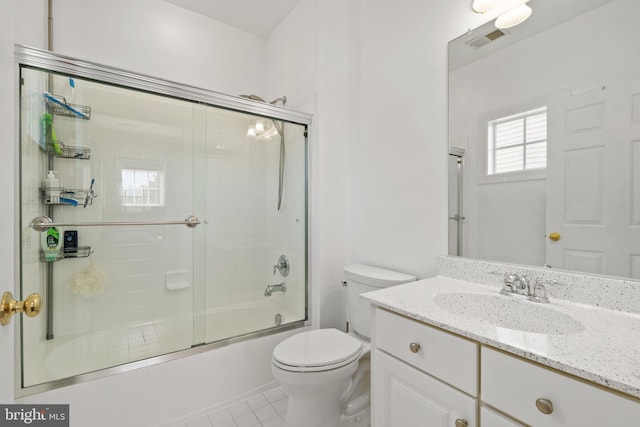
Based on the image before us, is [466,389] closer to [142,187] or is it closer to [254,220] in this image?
[254,220]

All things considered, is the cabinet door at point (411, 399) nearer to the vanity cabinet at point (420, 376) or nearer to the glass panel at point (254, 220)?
the vanity cabinet at point (420, 376)

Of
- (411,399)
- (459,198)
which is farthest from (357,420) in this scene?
(459,198)

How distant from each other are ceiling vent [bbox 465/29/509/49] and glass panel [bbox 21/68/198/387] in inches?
62.8

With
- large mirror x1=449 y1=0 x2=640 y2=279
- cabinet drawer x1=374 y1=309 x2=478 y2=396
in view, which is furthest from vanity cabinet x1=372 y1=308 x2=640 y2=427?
large mirror x1=449 y1=0 x2=640 y2=279

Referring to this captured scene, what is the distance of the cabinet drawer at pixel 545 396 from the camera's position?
568 mm

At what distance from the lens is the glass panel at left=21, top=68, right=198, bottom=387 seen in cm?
135

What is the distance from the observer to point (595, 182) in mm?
1012

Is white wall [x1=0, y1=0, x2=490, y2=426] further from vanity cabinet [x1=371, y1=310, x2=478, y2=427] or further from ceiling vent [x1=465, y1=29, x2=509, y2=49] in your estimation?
vanity cabinet [x1=371, y1=310, x2=478, y2=427]

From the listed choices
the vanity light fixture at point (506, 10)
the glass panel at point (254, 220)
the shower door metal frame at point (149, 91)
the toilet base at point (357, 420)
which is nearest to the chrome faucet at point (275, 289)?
the glass panel at point (254, 220)

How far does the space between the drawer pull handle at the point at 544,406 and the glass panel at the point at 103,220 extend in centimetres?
167

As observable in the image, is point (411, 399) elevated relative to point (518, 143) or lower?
lower

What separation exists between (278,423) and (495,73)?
2071 mm

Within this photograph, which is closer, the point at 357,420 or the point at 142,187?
the point at 357,420

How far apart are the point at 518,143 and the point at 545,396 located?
0.99 metres
